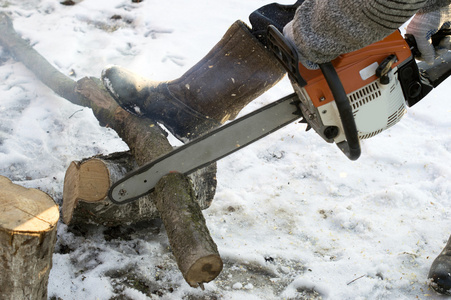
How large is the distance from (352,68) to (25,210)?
135 centimetres

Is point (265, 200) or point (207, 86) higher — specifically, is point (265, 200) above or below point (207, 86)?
below

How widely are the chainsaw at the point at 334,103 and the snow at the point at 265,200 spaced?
1.30ft

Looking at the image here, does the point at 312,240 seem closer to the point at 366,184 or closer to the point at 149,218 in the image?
the point at 366,184

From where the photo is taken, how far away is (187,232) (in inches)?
66.2

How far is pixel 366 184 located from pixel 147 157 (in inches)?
56.9

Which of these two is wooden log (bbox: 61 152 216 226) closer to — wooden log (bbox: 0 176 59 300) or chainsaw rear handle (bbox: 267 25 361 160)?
wooden log (bbox: 0 176 59 300)

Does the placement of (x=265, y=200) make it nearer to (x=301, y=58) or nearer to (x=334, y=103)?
(x=334, y=103)

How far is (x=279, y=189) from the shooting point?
2689 millimetres

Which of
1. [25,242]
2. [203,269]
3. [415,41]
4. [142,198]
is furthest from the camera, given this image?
[142,198]

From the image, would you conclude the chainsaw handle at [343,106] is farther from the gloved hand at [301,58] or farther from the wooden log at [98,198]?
the wooden log at [98,198]

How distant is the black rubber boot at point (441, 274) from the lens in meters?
1.96

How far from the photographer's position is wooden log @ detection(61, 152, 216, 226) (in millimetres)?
2074

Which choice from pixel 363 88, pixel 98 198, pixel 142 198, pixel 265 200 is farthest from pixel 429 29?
pixel 98 198

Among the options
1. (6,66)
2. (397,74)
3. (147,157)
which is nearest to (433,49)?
(397,74)
